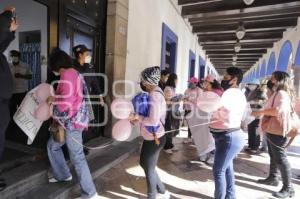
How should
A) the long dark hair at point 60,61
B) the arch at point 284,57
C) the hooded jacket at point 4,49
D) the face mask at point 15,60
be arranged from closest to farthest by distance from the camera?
the hooded jacket at point 4,49
the long dark hair at point 60,61
the face mask at point 15,60
the arch at point 284,57

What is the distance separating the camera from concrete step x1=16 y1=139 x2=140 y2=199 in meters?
2.30

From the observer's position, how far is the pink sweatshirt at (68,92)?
2107 millimetres

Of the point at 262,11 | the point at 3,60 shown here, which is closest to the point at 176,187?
the point at 3,60

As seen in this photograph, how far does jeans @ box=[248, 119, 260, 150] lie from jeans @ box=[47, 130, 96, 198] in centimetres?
328

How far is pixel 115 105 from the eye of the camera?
2244 mm

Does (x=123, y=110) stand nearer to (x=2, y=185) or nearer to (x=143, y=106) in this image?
(x=143, y=106)

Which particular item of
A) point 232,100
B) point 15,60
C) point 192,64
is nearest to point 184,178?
point 232,100

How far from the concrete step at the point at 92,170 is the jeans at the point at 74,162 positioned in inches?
4.6

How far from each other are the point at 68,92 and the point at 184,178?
188cm

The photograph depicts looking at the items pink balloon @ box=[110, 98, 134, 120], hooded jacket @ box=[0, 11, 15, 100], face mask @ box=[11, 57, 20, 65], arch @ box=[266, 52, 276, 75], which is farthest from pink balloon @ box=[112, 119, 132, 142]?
arch @ box=[266, 52, 276, 75]

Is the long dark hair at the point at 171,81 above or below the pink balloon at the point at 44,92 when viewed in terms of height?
above

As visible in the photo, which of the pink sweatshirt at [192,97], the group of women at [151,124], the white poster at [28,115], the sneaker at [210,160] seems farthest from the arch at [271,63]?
the white poster at [28,115]

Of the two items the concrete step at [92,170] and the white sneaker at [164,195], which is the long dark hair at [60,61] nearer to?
the concrete step at [92,170]

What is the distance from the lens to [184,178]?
322 cm
